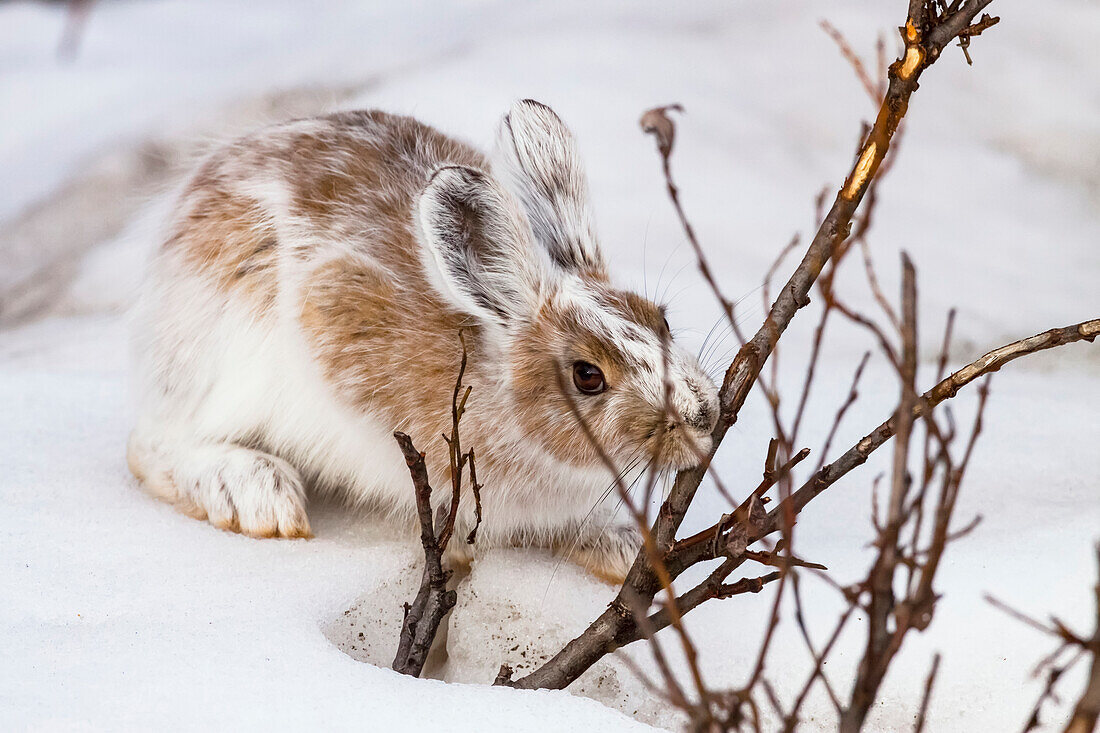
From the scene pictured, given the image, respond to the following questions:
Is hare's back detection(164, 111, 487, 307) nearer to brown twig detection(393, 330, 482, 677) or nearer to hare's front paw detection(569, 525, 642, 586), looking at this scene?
brown twig detection(393, 330, 482, 677)

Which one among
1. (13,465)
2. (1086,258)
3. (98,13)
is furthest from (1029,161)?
(98,13)

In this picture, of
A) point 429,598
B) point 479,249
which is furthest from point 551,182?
point 429,598

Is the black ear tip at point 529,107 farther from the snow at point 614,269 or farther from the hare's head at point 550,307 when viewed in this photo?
the snow at point 614,269

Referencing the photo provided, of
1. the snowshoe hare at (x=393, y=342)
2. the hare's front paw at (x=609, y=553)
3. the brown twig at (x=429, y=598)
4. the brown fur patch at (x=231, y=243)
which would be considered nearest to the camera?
the brown twig at (x=429, y=598)

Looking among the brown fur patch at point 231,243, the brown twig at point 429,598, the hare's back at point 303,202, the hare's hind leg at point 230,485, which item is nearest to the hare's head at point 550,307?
the hare's back at point 303,202

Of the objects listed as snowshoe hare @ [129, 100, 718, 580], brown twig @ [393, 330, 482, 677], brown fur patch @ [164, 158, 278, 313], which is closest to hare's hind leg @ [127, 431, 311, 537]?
snowshoe hare @ [129, 100, 718, 580]

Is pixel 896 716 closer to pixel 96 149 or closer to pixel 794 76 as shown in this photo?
pixel 794 76
